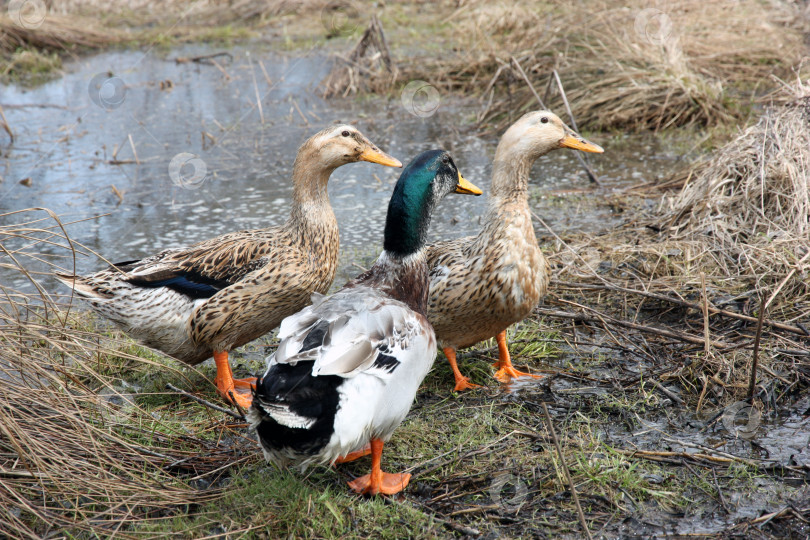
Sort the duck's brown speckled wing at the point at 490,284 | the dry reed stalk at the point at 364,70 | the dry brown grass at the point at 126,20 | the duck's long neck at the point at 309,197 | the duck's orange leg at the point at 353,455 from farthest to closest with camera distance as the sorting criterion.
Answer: the dry brown grass at the point at 126,20, the dry reed stalk at the point at 364,70, the duck's long neck at the point at 309,197, the duck's brown speckled wing at the point at 490,284, the duck's orange leg at the point at 353,455

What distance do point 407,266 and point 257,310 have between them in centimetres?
93

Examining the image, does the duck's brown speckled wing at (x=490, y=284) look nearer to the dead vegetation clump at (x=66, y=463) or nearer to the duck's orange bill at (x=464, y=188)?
the duck's orange bill at (x=464, y=188)

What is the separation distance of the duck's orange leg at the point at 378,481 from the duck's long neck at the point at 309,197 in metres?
1.44

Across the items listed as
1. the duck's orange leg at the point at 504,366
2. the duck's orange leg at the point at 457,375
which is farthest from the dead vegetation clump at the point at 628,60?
the duck's orange leg at the point at 457,375

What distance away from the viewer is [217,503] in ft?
9.32

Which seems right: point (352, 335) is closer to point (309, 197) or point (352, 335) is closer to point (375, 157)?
point (309, 197)

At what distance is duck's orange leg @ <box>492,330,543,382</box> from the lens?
3883 millimetres

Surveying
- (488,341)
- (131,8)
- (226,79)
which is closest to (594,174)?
(488,341)

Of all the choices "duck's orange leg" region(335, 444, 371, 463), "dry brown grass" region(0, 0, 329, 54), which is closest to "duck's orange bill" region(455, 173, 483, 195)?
"duck's orange leg" region(335, 444, 371, 463)

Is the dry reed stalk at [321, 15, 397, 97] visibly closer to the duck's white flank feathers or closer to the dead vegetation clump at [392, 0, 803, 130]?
the dead vegetation clump at [392, 0, 803, 130]

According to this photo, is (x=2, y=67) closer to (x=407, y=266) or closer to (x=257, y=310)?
(x=257, y=310)

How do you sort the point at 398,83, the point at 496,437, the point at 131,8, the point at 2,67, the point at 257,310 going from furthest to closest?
the point at 131,8, the point at 2,67, the point at 398,83, the point at 257,310, the point at 496,437

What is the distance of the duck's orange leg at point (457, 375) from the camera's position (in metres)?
3.82

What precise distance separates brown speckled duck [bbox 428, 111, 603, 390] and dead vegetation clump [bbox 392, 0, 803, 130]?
3.51m
